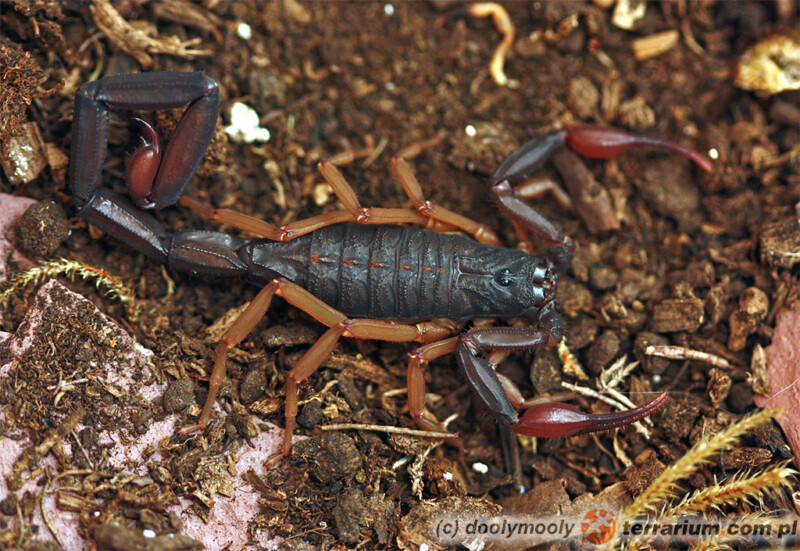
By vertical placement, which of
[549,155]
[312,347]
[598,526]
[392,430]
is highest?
[549,155]

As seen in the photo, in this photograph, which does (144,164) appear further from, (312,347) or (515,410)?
(515,410)

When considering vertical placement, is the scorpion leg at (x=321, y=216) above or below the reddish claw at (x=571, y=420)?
above

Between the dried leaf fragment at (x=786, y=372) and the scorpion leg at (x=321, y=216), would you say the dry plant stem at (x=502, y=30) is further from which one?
the dried leaf fragment at (x=786, y=372)

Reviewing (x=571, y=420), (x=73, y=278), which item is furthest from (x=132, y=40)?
(x=571, y=420)

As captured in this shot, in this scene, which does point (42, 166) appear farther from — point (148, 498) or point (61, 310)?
point (148, 498)

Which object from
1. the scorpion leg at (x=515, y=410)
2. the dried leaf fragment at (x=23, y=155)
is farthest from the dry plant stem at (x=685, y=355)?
the dried leaf fragment at (x=23, y=155)

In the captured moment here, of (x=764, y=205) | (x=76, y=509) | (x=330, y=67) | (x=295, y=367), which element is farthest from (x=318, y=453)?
(x=764, y=205)

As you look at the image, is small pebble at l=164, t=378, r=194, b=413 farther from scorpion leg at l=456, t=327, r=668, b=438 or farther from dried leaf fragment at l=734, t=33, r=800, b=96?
dried leaf fragment at l=734, t=33, r=800, b=96

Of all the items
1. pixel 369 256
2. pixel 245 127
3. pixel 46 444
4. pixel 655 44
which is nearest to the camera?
pixel 46 444
